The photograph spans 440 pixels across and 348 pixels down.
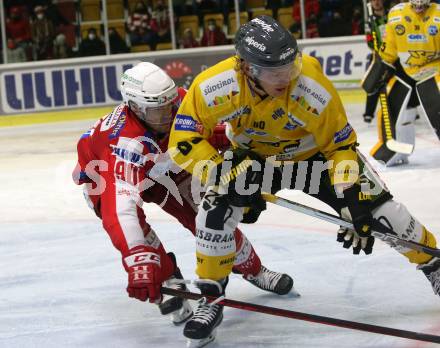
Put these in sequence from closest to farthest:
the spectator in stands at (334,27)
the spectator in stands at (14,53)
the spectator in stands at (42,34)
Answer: the spectator in stands at (334,27) → the spectator in stands at (14,53) → the spectator in stands at (42,34)

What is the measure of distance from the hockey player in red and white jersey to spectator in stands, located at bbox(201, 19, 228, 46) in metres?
6.05

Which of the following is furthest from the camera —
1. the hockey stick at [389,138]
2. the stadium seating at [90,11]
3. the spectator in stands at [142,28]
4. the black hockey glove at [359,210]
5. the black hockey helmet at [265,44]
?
the stadium seating at [90,11]

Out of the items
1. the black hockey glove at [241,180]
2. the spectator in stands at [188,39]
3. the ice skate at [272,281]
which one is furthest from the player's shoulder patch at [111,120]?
the spectator in stands at [188,39]

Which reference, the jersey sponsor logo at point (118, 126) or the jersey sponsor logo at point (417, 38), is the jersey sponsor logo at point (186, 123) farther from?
the jersey sponsor logo at point (417, 38)

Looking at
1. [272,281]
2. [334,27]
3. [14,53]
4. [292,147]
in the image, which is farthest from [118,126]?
[14,53]

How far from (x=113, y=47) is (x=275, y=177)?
257 inches

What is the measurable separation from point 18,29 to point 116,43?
1.05 metres

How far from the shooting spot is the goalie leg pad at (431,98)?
6.07 meters

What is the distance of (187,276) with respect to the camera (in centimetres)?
404

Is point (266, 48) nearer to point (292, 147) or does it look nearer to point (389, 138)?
point (292, 147)

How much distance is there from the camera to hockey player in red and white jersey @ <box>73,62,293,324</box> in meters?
3.16

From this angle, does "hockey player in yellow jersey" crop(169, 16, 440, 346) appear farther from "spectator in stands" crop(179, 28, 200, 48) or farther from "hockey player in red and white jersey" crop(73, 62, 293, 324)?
"spectator in stands" crop(179, 28, 200, 48)

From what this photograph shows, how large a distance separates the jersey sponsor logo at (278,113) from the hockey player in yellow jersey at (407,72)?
3.21 metres

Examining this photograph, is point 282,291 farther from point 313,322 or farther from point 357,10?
point 357,10
